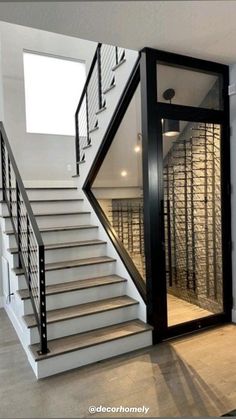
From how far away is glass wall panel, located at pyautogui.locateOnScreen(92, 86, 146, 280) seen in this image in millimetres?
3082

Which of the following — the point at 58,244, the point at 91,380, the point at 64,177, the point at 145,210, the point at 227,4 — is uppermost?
the point at 227,4

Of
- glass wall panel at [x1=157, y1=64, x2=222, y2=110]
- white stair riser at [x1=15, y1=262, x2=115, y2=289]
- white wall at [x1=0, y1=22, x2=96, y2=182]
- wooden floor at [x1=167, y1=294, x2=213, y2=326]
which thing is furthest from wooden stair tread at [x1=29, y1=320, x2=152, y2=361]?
white wall at [x1=0, y1=22, x2=96, y2=182]

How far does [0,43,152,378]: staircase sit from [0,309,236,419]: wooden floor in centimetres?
13

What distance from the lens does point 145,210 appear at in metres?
2.84

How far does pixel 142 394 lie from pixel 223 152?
2.37 m

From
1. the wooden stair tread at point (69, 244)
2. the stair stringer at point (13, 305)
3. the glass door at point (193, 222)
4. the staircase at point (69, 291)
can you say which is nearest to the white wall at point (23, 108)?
the staircase at point (69, 291)

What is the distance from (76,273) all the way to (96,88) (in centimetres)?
265

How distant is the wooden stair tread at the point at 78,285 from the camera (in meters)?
2.89

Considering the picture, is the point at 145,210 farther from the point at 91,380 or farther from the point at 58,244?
the point at 91,380

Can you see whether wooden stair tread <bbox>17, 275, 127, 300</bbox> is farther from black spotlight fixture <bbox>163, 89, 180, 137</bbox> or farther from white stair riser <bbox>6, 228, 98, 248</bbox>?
black spotlight fixture <bbox>163, 89, 180, 137</bbox>

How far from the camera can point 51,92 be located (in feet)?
17.0

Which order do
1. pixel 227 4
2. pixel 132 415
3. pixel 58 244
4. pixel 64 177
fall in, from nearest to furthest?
pixel 132 415, pixel 227 4, pixel 58 244, pixel 64 177

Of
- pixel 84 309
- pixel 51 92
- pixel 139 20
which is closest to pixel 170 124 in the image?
pixel 139 20

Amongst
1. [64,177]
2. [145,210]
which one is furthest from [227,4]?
[64,177]
